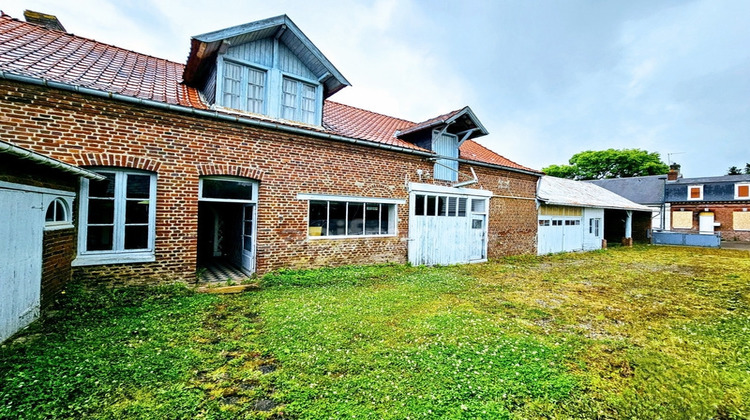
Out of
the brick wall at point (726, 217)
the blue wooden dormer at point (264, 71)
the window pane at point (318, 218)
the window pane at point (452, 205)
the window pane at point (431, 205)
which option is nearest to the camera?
the blue wooden dormer at point (264, 71)

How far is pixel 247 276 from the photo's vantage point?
7895 millimetres

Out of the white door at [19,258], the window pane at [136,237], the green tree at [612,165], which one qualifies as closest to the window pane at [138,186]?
the window pane at [136,237]

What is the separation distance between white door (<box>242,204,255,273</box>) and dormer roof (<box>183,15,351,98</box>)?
148 inches

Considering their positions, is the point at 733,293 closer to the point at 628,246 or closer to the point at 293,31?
the point at 293,31

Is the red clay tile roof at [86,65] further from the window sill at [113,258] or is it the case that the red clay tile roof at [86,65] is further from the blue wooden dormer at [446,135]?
the blue wooden dormer at [446,135]

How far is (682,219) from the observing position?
94.7 feet

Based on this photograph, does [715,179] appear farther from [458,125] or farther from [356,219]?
[356,219]

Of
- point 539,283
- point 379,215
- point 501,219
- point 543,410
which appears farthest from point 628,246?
point 543,410

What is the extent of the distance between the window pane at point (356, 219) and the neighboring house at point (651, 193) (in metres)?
31.8

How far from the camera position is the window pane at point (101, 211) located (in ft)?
19.6

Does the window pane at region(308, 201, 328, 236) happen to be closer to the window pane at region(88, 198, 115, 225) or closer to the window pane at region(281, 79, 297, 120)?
the window pane at region(281, 79, 297, 120)

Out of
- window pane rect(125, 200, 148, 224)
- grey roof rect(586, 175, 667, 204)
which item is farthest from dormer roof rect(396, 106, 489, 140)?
grey roof rect(586, 175, 667, 204)

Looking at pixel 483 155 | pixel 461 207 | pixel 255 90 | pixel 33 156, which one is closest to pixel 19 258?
pixel 33 156

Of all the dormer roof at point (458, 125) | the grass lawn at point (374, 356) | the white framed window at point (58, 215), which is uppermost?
the dormer roof at point (458, 125)
